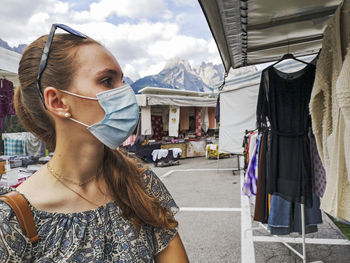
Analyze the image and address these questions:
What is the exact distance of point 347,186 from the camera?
145 centimetres

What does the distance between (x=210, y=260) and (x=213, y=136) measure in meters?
10.7

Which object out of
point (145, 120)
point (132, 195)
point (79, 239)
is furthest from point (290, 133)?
point (145, 120)

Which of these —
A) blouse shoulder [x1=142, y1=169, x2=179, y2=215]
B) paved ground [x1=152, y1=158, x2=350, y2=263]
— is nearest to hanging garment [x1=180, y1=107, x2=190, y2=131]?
paved ground [x1=152, y1=158, x2=350, y2=263]

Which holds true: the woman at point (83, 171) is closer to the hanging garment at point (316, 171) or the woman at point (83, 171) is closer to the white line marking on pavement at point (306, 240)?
the hanging garment at point (316, 171)

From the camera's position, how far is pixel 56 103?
107cm

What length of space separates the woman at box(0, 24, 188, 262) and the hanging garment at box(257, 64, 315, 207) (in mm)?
1519

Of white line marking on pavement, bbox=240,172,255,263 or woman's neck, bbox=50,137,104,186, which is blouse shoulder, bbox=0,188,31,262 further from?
white line marking on pavement, bbox=240,172,255,263

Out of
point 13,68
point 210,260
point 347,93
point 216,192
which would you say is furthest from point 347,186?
point 13,68

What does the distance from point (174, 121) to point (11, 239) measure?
9853 mm

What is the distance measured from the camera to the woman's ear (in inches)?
41.3

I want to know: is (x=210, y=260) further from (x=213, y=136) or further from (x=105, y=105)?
(x=213, y=136)

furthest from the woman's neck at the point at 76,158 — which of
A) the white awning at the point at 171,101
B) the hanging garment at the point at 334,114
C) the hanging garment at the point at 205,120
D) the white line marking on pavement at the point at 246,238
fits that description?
the hanging garment at the point at 205,120

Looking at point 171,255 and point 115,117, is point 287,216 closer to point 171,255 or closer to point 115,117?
point 171,255

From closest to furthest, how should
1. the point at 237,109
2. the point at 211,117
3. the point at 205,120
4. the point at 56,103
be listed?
the point at 56,103
the point at 237,109
the point at 205,120
the point at 211,117
